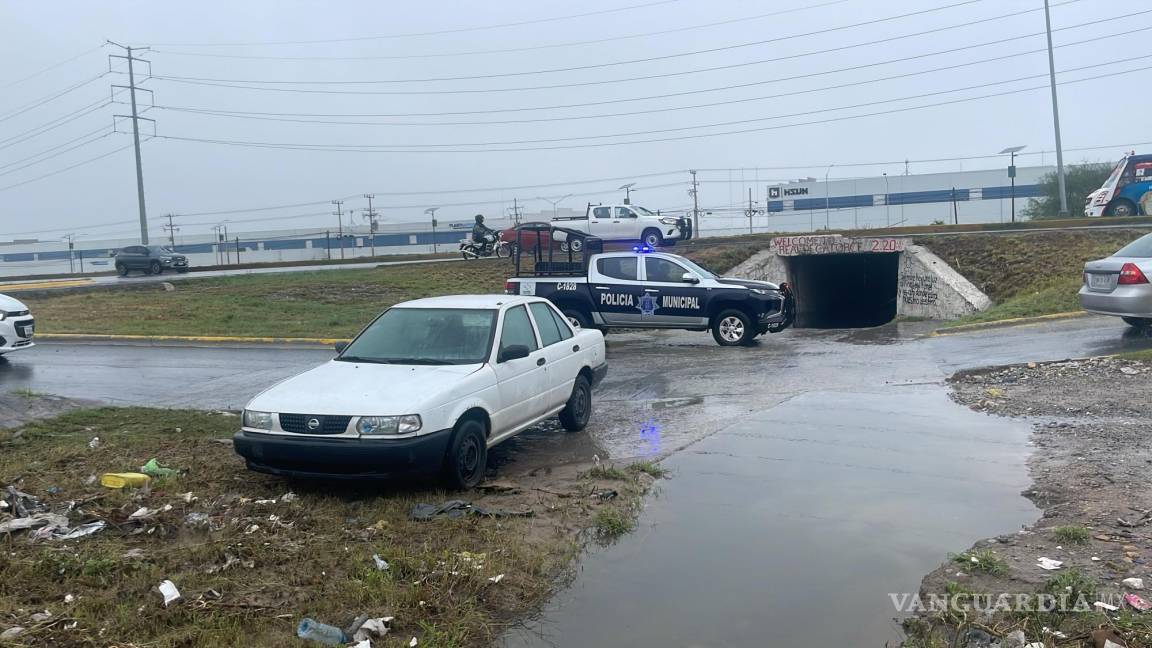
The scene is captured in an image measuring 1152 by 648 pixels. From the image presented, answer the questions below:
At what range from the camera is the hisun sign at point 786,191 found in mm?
56562

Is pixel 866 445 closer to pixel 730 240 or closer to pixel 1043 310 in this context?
pixel 1043 310

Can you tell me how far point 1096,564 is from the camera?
498cm

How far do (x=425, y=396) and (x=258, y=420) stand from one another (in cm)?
123

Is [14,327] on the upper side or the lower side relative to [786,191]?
lower

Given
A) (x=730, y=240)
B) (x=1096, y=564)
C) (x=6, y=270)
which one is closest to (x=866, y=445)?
(x=1096, y=564)

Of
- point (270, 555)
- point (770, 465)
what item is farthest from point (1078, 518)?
point (270, 555)

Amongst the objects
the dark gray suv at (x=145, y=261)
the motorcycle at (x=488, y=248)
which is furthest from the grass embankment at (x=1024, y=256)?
the dark gray suv at (x=145, y=261)

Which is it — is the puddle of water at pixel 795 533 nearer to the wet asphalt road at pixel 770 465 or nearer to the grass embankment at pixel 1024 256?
the wet asphalt road at pixel 770 465

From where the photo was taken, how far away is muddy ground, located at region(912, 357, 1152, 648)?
4.34 m

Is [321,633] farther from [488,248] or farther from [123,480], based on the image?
[488,248]

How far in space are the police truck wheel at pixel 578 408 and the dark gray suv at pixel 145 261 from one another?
1322 inches

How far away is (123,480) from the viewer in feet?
22.1

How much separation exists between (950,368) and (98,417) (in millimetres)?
10187

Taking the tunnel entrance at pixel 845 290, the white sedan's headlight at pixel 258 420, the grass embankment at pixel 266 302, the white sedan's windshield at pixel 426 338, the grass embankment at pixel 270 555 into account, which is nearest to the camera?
the grass embankment at pixel 270 555
